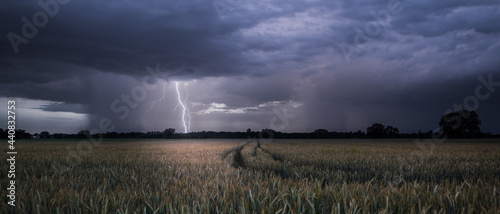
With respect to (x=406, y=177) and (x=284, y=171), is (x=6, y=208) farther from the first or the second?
(x=406, y=177)

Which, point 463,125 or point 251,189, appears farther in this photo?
point 463,125

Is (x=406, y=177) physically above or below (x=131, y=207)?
below

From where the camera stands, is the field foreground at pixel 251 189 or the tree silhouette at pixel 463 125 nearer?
the field foreground at pixel 251 189

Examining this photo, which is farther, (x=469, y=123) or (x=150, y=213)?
(x=469, y=123)

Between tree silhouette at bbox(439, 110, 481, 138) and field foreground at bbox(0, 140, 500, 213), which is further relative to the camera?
tree silhouette at bbox(439, 110, 481, 138)

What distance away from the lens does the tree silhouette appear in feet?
269

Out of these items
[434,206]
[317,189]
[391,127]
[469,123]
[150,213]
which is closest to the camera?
[150,213]

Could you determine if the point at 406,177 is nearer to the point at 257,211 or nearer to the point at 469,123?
the point at 257,211

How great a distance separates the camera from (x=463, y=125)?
82.2 metres

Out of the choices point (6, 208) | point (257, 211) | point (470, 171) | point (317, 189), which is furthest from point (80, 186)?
point (470, 171)

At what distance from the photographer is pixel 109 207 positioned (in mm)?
3059

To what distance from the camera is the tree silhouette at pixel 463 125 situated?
8188cm

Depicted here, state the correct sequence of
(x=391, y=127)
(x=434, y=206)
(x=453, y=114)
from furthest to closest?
(x=391, y=127), (x=453, y=114), (x=434, y=206)

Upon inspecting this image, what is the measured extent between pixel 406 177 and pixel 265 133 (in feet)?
255
